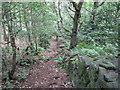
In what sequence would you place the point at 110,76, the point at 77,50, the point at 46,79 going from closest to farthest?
the point at 110,76 < the point at 46,79 < the point at 77,50

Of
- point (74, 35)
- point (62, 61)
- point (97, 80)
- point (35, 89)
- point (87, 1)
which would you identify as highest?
point (87, 1)

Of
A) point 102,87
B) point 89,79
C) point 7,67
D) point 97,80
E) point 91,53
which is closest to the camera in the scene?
point 102,87

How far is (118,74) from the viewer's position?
2.43 m

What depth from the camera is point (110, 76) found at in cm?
238

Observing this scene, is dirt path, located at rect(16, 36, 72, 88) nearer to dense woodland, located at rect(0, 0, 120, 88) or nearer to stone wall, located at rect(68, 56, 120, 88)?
dense woodland, located at rect(0, 0, 120, 88)

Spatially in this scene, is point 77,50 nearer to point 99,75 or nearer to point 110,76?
point 99,75

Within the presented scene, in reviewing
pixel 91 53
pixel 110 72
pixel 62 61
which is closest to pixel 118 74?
pixel 110 72

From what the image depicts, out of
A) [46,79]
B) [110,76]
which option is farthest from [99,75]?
[46,79]

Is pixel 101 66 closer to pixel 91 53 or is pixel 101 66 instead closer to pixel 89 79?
pixel 89 79

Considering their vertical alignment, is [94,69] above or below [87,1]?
below

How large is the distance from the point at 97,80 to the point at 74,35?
406cm

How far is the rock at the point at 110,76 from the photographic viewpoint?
2.28 metres

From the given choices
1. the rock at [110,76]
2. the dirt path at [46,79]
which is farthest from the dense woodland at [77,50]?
the dirt path at [46,79]

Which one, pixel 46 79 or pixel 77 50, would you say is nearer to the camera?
pixel 46 79
